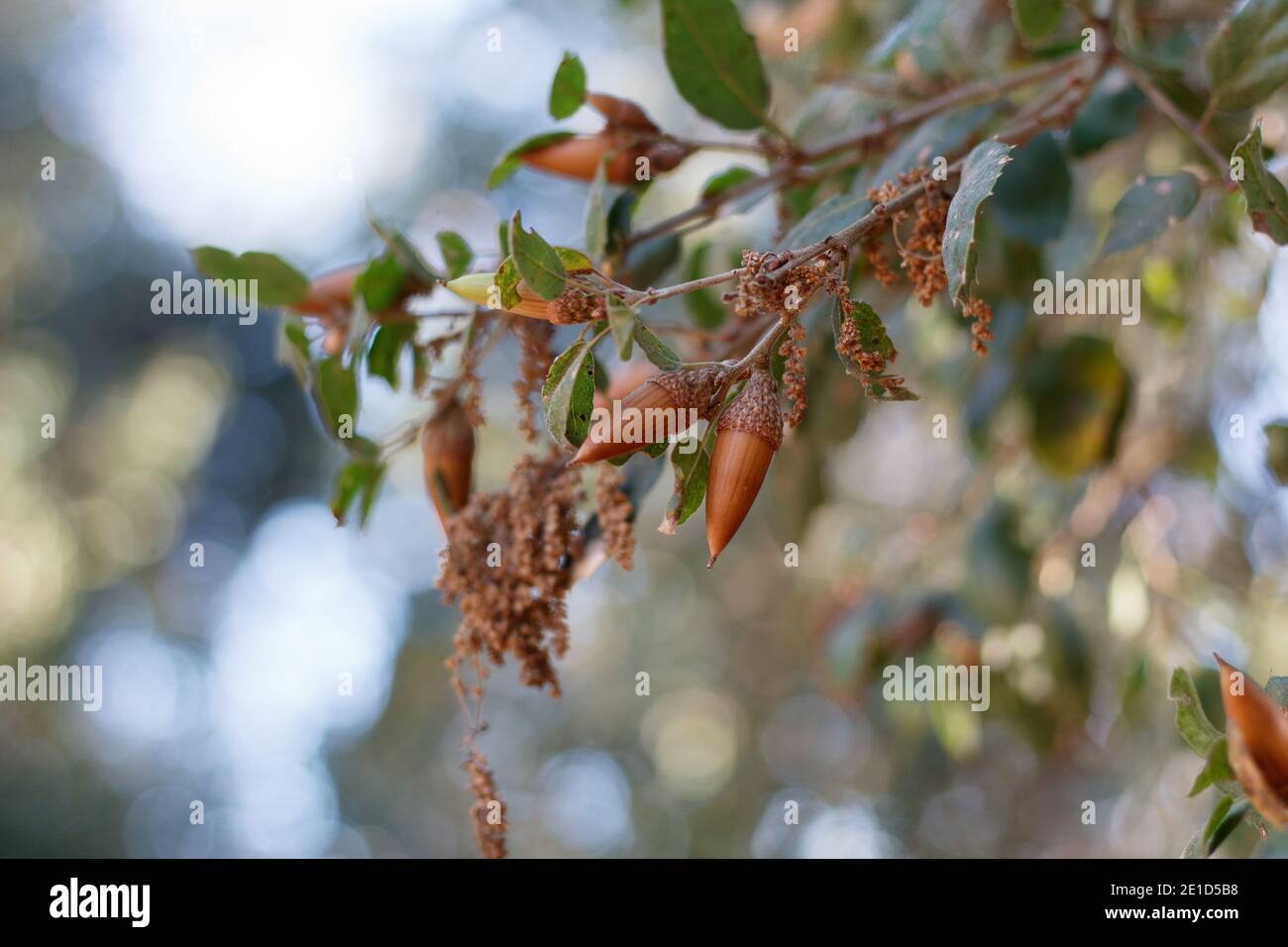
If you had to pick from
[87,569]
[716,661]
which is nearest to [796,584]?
[716,661]

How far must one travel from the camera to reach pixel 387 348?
1.28 m

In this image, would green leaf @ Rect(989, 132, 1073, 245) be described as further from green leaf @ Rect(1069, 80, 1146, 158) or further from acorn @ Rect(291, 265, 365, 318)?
acorn @ Rect(291, 265, 365, 318)

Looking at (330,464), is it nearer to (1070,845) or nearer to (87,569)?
(87,569)

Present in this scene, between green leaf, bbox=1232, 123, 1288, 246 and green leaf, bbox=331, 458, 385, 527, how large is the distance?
36.6 inches

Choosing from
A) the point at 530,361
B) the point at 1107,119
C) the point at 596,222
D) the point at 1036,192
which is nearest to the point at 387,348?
the point at 530,361

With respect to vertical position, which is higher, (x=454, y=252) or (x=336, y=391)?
(x=454, y=252)

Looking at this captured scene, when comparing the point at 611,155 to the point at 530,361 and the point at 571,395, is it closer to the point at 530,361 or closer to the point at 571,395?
the point at 530,361

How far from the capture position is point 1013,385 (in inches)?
71.4

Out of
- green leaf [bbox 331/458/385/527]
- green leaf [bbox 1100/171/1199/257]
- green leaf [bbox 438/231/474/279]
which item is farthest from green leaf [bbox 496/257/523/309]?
green leaf [bbox 1100/171/1199/257]

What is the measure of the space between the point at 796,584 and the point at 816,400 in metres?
3.38

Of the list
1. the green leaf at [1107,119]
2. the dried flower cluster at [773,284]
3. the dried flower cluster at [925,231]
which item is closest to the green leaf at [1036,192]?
the green leaf at [1107,119]

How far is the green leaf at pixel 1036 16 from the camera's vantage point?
1262 mm

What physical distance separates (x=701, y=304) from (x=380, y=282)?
2.13 ft

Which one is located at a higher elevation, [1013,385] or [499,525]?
[1013,385]
